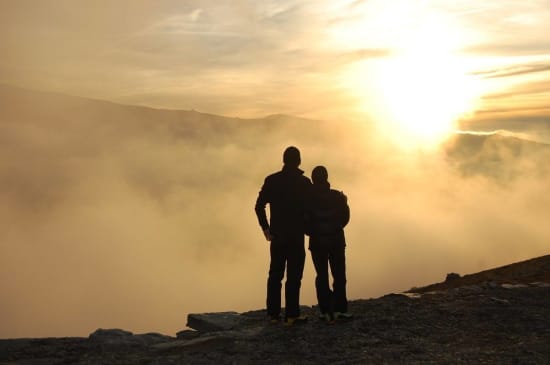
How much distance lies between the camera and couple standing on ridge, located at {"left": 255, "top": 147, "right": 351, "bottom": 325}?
1003cm

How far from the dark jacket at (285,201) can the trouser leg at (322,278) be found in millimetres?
502

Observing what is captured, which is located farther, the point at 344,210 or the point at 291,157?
the point at 344,210

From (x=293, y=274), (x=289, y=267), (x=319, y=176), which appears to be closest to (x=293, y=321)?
(x=293, y=274)

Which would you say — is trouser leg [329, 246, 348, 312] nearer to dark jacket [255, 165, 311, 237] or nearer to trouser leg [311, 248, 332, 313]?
trouser leg [311, 248, 332, 313]

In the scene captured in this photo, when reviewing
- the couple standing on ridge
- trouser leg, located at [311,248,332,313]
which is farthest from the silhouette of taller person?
trouser leg, located at [311,248,332,313]

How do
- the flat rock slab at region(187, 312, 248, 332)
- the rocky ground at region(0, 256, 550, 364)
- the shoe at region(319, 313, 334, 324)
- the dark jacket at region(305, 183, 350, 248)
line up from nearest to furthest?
1. the rocky ground at region(0, 256, 550, 364)
2. the dark jacket at region(305, 183, 350, 248)
3. the shoe at region(319, 313, 334, 324)
4. the flat rock slab at region(187, 312, 248, 332)

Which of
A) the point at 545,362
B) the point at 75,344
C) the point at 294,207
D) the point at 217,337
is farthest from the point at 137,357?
the point at 545,362

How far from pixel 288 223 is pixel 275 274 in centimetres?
93

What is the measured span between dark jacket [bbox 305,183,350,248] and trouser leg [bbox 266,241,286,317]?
2.12ft

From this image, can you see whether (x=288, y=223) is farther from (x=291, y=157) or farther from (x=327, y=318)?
(x=327, y=318)

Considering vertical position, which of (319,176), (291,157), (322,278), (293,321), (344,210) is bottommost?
(293,321)

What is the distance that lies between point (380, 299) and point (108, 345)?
19.9ft

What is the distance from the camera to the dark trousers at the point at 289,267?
10001 millimetres

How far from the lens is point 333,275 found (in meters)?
10.3
